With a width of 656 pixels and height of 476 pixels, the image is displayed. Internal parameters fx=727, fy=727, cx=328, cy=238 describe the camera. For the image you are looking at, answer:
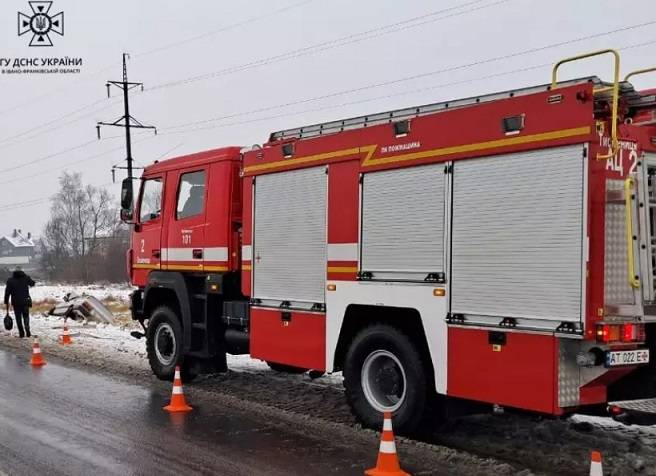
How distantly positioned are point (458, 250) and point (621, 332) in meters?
1.47

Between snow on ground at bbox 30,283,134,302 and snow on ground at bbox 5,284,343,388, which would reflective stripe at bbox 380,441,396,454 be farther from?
snow on ground at bbox 30,283,134,302

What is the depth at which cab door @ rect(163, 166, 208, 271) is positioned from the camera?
962cm

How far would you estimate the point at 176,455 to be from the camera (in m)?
6.36

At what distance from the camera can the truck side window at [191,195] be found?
31.8ft

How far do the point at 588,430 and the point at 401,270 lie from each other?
2353 mm

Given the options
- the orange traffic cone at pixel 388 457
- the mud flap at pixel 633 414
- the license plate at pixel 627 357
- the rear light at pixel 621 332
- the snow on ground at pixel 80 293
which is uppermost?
the rear light at pixel 621 332

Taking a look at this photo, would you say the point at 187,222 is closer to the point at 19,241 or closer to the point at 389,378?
the point at 389,378

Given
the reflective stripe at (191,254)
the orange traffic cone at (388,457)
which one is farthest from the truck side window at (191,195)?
the orange traffic cone at (388,457)

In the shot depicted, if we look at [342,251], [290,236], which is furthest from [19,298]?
[342,251]

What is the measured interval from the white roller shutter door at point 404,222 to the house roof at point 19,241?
158 m

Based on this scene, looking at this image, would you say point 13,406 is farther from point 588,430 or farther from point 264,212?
point 588,430

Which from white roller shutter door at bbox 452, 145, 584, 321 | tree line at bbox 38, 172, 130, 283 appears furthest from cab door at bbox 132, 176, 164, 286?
tree line at bbox 38, 172, 130, 283

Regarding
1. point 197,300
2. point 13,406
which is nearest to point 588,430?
point 197,300

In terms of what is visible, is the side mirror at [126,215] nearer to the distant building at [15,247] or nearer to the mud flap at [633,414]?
the mud flap at [633,414]
